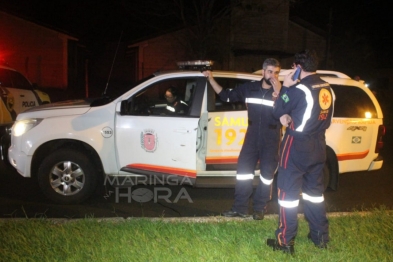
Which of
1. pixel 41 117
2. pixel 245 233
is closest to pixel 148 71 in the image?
pixel 41 117

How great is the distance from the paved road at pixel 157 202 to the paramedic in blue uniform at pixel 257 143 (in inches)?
26.2

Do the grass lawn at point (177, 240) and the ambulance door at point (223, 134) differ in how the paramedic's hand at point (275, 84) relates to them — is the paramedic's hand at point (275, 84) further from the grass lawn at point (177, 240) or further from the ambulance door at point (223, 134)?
the grass lawn at point (177, 240)

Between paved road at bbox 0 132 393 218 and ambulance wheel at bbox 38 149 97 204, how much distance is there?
147mm

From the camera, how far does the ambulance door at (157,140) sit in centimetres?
595

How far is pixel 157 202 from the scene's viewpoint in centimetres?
645

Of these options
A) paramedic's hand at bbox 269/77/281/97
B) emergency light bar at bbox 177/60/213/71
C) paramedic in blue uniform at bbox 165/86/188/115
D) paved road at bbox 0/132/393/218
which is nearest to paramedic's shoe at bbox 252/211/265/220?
paved road at bbox 0/132/393/218

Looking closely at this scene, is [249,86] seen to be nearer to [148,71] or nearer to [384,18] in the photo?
[148,71]

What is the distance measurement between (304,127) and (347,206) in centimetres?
282

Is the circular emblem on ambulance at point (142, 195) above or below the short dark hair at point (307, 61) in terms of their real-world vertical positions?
below

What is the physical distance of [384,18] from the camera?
29859 millimetres

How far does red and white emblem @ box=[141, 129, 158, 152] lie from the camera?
19.8ft

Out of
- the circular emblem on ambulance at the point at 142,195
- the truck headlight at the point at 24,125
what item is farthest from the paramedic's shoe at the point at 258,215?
the truck headlight at the point at 24,125

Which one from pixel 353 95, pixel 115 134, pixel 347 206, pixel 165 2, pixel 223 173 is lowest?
pixel 347 206

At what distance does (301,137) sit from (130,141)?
259 centimetres
